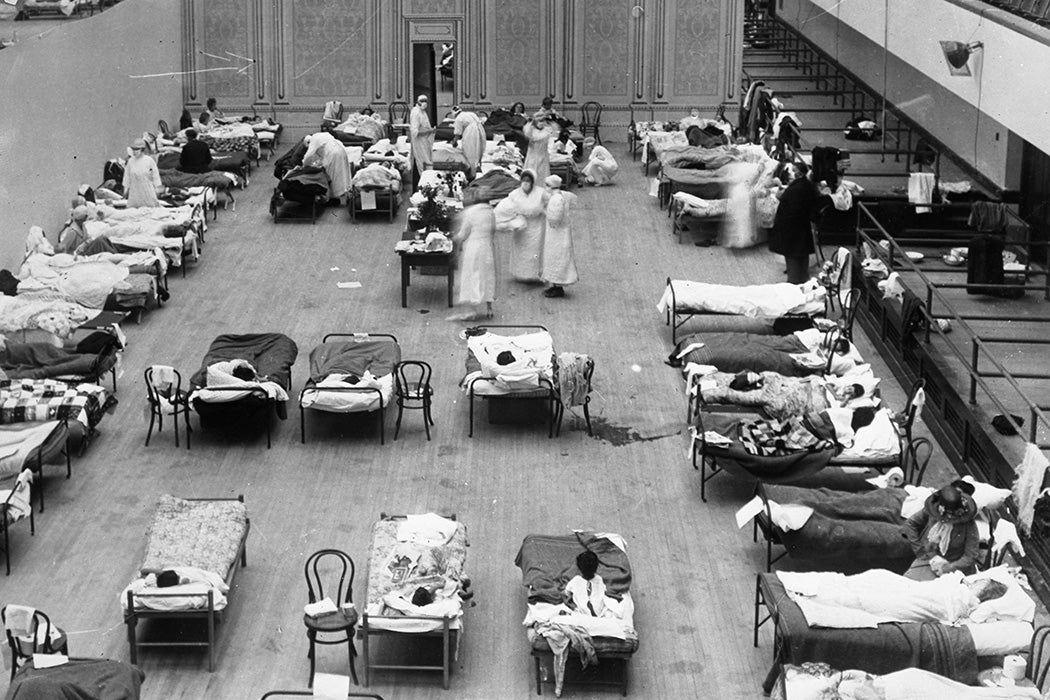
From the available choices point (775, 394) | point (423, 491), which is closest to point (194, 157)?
point (423, 491)

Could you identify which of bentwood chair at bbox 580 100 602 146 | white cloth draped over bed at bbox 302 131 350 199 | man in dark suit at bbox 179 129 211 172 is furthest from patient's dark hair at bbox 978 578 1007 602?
bentwood chair at bbox 580 100 602 146

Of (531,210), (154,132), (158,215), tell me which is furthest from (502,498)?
(154,132)

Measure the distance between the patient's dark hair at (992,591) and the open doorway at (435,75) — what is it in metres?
19.2

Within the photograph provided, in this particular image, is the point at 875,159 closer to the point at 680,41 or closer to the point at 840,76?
the point at 680,41

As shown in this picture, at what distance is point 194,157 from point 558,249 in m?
7.56

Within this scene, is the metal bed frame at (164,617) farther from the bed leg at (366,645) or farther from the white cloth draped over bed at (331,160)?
the white cloth draped over bed at (331,160)

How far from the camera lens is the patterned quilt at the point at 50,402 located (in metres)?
15.5

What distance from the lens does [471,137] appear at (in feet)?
86.6

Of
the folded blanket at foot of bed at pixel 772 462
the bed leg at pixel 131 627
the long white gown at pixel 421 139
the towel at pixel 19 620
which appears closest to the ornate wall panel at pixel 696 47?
the long white gown at pixel 421 139

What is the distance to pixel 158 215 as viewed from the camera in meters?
22.3

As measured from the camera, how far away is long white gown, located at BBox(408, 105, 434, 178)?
84.7 feet

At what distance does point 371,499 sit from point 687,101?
16.9 metres

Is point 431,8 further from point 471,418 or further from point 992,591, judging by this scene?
point 992,591

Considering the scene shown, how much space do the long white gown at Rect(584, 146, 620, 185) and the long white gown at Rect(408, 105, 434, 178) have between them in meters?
2.51
